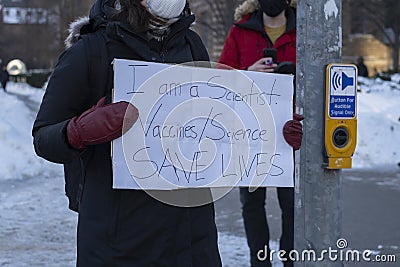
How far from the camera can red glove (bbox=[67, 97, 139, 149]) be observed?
8.33 ft

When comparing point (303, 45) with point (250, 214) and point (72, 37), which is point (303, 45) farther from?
point (250, 214)

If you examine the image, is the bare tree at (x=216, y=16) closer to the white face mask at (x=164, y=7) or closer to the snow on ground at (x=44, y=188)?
the snow on ground at (x=44, y=188)

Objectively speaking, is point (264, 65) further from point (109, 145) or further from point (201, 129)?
point (109, 145)

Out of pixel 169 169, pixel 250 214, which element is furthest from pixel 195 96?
pixel 250 214

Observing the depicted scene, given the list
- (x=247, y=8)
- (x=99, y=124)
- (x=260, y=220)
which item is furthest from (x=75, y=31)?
(x=260, y=220)

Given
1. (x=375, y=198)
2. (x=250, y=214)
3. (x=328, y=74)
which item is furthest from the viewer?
(x=375, y=198)

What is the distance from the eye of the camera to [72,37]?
296 centimetres

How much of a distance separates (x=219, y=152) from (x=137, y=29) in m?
0.60

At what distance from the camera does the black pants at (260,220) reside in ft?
17.1

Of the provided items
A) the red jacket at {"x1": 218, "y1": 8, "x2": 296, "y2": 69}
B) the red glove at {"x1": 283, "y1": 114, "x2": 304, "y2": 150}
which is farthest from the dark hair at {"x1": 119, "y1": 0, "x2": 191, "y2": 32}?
the red jacket at {"x1": 218, "y1": 8, "x2": 296, "y2": 69}

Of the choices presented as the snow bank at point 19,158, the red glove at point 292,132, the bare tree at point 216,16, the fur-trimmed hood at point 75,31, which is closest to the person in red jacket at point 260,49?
the red glove at point 292,132

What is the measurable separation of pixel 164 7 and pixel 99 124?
0.52 m

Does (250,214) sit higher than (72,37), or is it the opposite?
(72,37)

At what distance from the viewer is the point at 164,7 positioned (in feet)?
8.91
